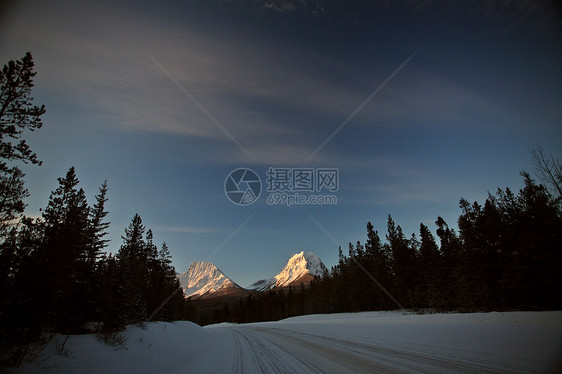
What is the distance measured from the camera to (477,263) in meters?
25.7

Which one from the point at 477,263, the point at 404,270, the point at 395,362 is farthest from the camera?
the point at 404,270

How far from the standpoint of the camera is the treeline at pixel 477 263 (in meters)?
20.9

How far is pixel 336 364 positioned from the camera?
5.74 m

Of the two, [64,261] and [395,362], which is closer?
[395,362]

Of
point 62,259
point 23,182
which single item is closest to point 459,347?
point 62,259

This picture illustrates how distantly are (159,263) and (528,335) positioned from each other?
41.8 meters

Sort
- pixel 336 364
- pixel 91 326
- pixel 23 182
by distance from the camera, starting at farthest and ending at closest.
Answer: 1. pixel 91 326
2. pixel 23 182
3. pixel 336 364

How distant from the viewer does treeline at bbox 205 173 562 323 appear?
20.9 meters

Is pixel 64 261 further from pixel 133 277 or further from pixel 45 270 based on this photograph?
pixel 133 277

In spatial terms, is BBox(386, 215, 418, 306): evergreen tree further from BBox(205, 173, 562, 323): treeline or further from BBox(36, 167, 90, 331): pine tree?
BBox(36, 167, 90, 331): pine tree

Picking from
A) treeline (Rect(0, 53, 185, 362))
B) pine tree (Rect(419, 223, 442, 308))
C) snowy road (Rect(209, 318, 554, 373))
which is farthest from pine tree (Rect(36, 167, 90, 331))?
pine tree (Rect(419, 223, 442, 308))

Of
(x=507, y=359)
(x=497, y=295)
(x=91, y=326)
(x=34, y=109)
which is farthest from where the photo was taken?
(x=497, y=295)

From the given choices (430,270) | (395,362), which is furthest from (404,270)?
(395,362)

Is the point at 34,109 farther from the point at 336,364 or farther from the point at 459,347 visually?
the point at 459,347
